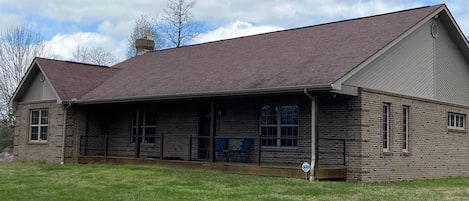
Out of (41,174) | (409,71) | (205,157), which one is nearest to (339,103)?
(409,71)

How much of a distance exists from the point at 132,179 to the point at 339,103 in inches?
231

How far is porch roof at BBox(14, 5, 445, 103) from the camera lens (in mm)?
15406

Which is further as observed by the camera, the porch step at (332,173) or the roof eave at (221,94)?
the porch step at (332,173)

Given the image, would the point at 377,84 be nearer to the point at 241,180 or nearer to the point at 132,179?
the point at 241,180

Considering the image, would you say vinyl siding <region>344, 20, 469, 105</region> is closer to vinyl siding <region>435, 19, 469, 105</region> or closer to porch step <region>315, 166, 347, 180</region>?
vinyl siding <region>435, 19, 469, 105</region>

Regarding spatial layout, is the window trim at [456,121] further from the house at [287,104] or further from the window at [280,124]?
the window at [280,124]

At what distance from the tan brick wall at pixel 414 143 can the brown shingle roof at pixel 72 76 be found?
10923 millimetres

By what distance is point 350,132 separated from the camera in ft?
50.1

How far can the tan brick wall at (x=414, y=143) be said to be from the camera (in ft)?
50.3

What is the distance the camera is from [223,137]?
698 inches

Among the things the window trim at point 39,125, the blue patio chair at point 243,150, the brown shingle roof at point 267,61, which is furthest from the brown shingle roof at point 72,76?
the blue patio chair at point 243,150

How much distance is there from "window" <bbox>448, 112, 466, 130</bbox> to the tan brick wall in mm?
187

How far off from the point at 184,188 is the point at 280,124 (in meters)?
5.61

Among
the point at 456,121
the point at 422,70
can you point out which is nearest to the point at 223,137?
the point at 422,70
